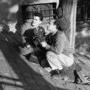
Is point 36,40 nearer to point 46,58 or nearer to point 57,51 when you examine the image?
point 46,58

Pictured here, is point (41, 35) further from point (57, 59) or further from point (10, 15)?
point (10, 15)

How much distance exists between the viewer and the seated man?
5023 millimetres

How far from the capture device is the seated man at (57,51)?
16.5ft

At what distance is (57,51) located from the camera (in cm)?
509

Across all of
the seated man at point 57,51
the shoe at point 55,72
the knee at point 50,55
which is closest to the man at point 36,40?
the seated man at point 57,51

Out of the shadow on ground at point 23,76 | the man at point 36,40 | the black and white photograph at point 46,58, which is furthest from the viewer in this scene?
the man at point 36,40

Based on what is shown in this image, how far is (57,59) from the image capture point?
17.1 ft

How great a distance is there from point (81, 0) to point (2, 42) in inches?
149

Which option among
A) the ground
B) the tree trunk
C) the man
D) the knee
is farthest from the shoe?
the tree trunk

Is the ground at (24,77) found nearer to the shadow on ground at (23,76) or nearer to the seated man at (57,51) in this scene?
the shadow on ground at (23,76)

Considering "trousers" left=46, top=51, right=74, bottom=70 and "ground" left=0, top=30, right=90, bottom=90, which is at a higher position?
"trousers" left=46, top=51, right=74, bottom=70

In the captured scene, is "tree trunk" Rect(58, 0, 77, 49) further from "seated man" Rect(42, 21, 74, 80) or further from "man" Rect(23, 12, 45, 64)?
"man" Rect(23, 12, 45, 64)

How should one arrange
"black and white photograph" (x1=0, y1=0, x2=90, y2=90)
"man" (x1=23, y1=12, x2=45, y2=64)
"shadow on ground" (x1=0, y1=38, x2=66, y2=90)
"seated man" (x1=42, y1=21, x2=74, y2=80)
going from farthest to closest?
"man" (x1=23, y1=12, x2=45, y2=64) → "seated man" (x1=42, y1=21, x2=74, y2=80) → "black and white photograph" (x1=0, y1=0, x2=90, y2=90) → "shadow on ground" (x1=0, y1=38, x2=66, y2=90)

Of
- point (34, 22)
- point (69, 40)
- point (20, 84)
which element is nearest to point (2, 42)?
point (34, 22)
